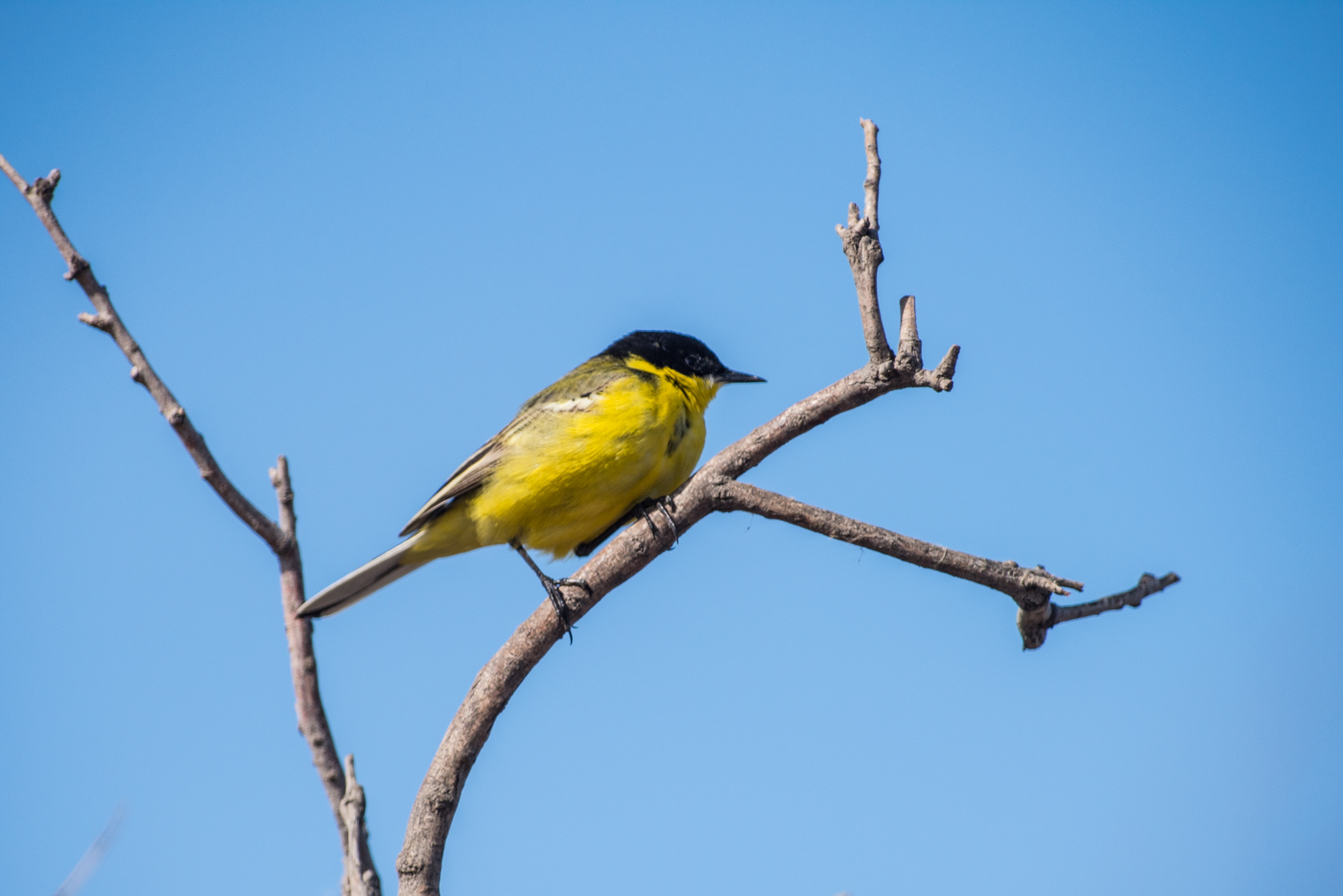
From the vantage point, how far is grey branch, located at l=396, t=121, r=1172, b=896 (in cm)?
370

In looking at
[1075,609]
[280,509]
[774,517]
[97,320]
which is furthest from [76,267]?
[1075,609]

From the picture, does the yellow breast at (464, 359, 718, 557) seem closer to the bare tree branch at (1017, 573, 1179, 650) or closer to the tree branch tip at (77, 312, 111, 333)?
the bare tree branch at (1017, 573, 1179, 650)

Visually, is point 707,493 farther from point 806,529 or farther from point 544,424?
point 544,424

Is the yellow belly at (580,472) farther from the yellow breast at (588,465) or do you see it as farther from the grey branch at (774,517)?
the grey branch at (774,517)

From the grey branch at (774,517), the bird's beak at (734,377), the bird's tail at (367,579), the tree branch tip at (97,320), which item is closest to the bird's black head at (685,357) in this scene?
the bird's beak at (734,377)

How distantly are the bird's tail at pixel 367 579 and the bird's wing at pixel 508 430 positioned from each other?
0.52 ft

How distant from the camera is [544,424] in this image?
5.97 meters

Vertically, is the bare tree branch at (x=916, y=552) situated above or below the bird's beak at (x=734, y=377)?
below

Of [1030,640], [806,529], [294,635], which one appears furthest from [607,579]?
[1030,640]

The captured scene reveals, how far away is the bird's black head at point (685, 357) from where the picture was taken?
684 cm

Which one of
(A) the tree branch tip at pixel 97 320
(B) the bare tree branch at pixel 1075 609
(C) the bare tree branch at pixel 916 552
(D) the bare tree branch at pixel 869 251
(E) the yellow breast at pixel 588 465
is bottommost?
(B) the bare tree branch at pixel 1075 609

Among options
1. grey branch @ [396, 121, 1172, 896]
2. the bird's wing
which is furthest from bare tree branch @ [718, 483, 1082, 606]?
the bird's wing

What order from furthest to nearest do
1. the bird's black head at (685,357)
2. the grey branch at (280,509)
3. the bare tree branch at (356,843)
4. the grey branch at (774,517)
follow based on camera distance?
the bird's black head at (685,357)
the grey branch at (774,517)
the grey branch at (280,509)
the bare tree branch at (356,843)

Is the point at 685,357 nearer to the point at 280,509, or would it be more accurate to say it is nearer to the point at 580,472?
the point at 580,472
